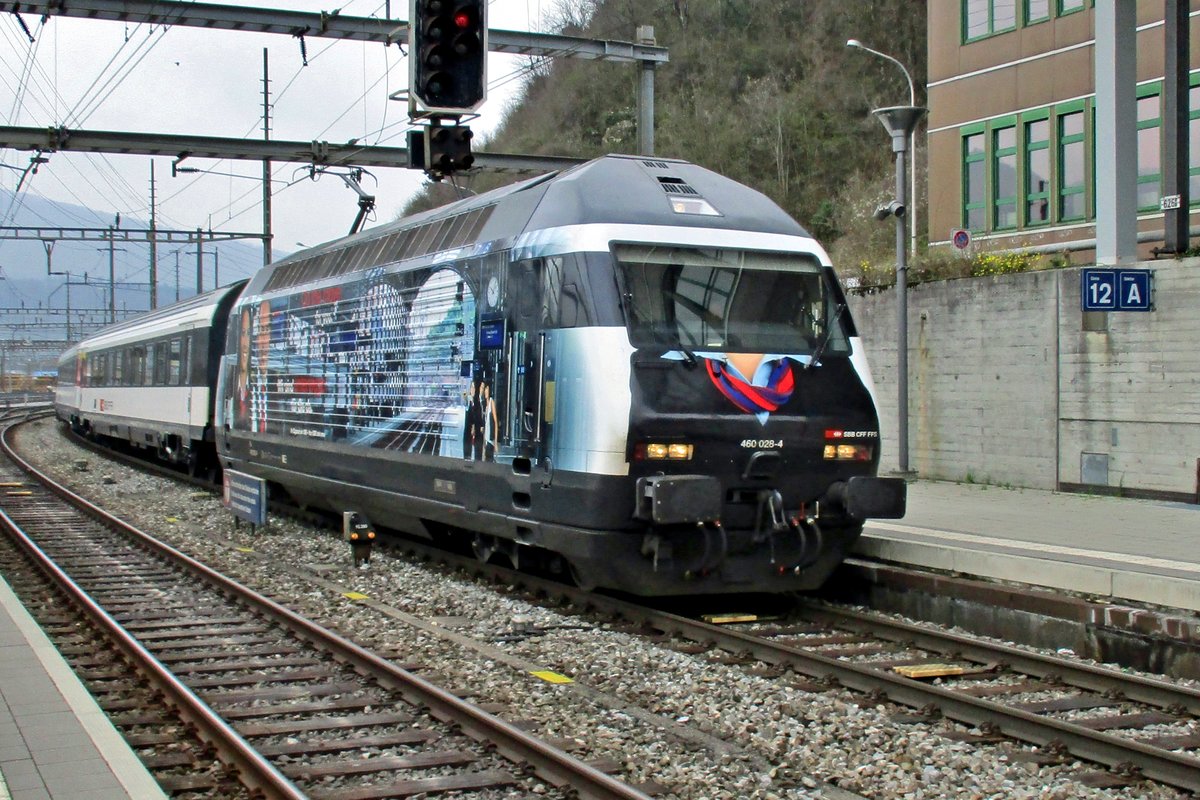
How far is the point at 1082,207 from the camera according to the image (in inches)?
886

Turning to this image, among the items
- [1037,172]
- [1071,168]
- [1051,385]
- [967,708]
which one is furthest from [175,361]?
[967,708]

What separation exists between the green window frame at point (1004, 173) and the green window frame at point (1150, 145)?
108 inches

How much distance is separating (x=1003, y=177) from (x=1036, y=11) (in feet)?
9.93

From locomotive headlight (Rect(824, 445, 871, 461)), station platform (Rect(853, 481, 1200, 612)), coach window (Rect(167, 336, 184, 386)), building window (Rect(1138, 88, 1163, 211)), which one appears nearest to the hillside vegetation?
building window (Rect(1138, 88, 1163, 211))

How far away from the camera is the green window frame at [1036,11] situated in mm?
22938

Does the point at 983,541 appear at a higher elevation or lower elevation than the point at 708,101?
lower

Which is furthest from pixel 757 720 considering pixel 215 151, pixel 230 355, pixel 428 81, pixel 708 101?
pixel 708 101

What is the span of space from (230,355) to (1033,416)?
11299mm

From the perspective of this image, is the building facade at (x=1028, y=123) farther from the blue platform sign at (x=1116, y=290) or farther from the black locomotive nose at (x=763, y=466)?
the black locomotive nose at (x=763, y=466)

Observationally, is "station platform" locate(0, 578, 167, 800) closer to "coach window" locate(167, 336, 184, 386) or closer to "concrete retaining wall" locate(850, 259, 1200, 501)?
"concrete retaining wall" locate(850, 259, 1200, 501)

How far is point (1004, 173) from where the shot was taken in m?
24.4

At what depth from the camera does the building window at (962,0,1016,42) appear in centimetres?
2361

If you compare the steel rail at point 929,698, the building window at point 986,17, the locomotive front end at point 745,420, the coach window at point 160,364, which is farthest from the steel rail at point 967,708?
the coach window at point 160,364

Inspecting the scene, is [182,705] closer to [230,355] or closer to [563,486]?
[563,486]
